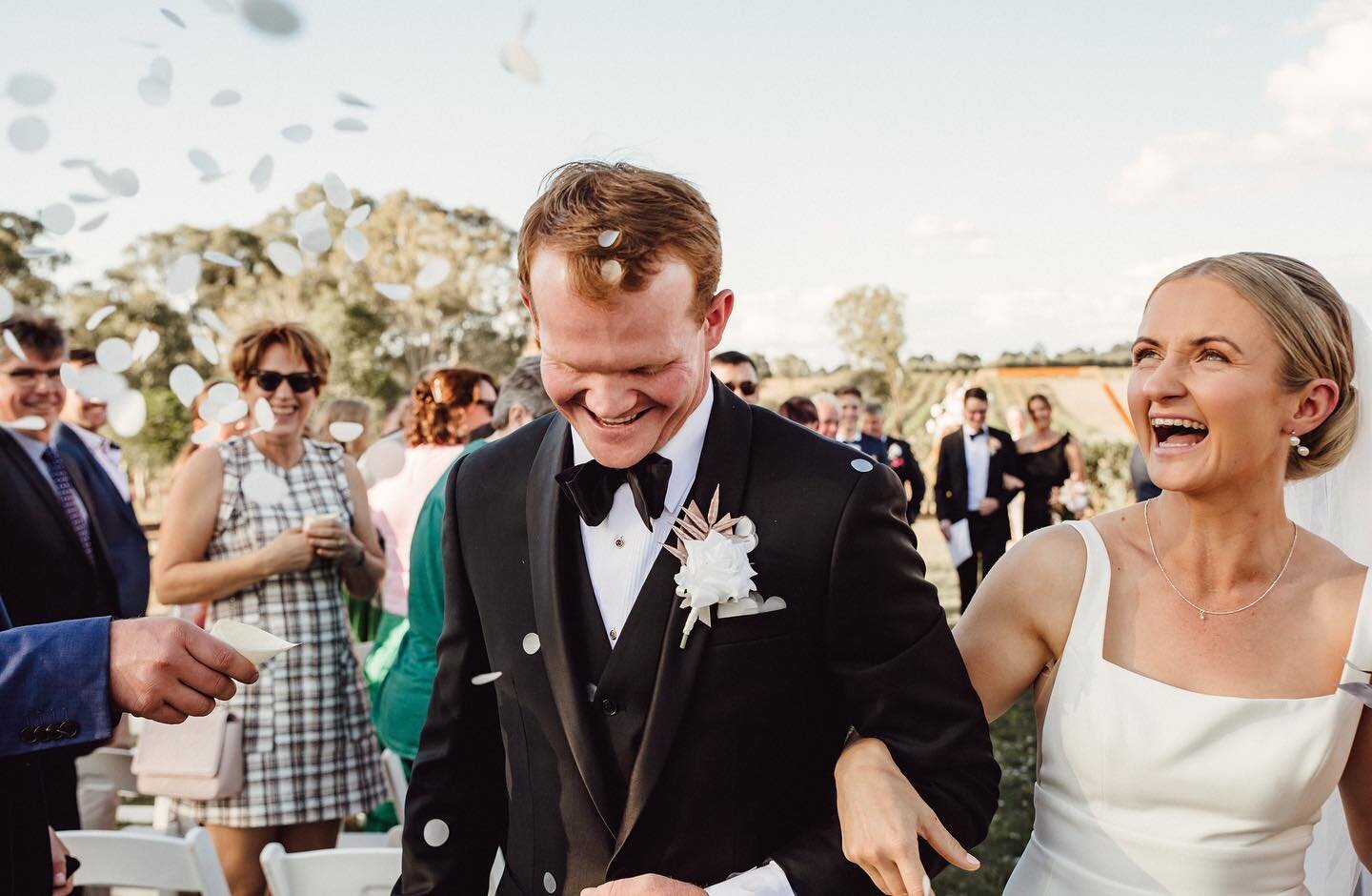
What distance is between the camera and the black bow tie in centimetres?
178

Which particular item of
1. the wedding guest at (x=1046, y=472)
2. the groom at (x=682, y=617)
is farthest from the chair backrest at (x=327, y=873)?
the wedding guest at (x=1046, y=472)

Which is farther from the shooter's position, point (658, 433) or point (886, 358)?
point (886, 358)

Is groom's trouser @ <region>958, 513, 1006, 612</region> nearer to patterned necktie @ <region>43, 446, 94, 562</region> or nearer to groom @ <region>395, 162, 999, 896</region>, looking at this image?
patterned necktie @ <region>43, 446, 94, 562</region>

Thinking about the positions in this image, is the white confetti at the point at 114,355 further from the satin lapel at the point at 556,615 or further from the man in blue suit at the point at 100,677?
the satin lapel at the point at 556,615

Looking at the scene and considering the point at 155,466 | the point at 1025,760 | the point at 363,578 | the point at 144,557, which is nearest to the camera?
the point at 363,578

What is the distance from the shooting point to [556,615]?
175cm

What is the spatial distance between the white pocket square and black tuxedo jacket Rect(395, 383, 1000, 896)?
0.08 feet

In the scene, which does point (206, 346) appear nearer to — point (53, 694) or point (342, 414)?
point (53, 694)

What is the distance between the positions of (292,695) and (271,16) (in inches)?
101

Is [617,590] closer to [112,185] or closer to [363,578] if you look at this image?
[112,185]

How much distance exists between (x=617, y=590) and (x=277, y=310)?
2201 cm

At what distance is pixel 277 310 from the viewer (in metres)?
22.1

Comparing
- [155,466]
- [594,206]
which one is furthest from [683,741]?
[155,466]

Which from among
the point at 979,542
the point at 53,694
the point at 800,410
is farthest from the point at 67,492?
the point at 979,542
